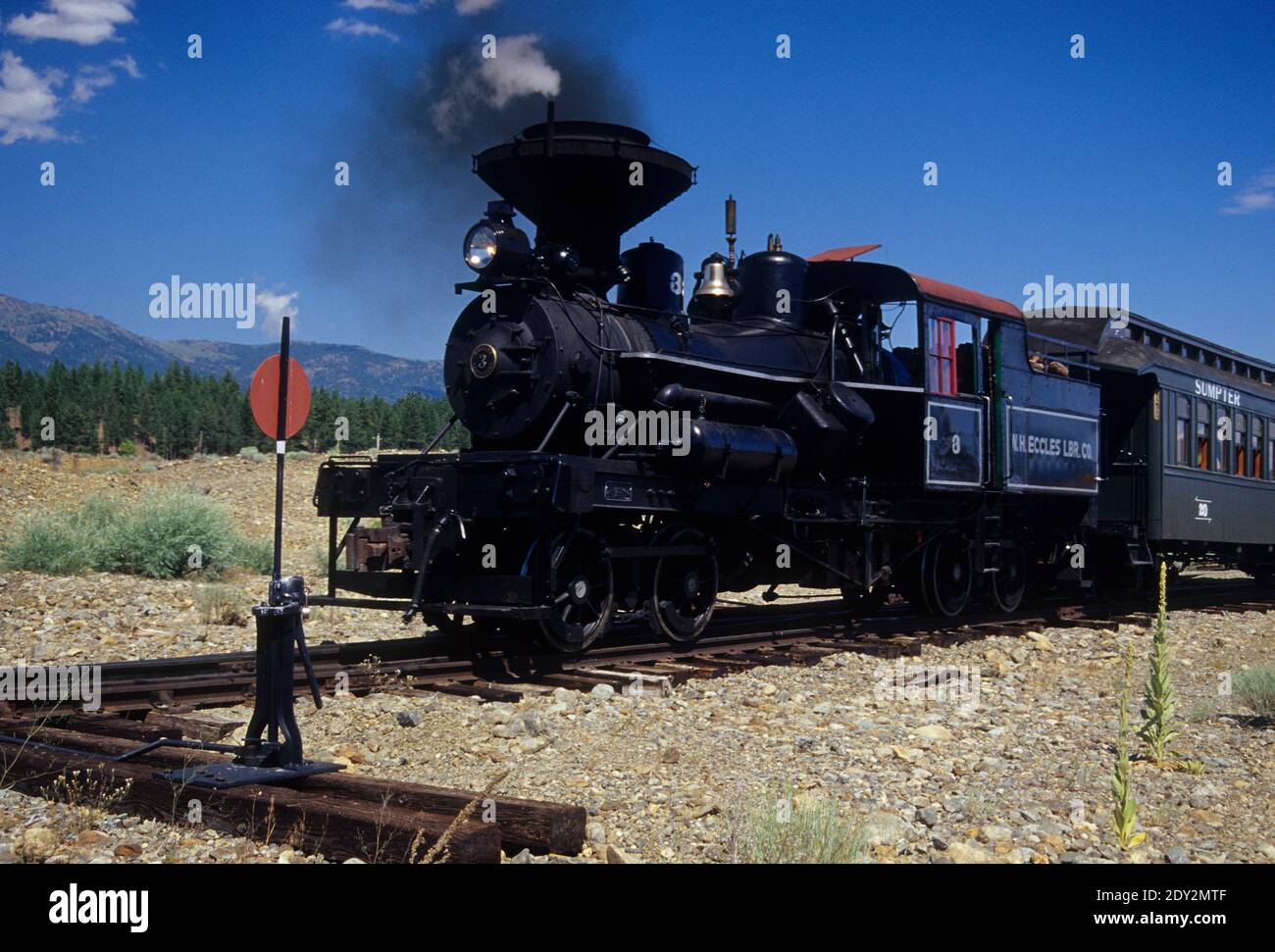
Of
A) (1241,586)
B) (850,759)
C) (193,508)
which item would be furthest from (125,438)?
(850,759)

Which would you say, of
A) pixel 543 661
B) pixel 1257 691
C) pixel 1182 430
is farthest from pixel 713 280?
pixel 1182 430

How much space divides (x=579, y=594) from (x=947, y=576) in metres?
6.01

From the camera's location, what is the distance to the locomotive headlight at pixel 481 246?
29.2 ft

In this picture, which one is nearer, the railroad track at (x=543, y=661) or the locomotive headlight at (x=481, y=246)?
the railroad track at (x=543, y=661)

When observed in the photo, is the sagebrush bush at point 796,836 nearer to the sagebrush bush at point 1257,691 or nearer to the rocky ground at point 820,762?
the rocky ground at point 820,762

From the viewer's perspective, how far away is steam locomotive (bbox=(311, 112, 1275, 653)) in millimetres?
8664

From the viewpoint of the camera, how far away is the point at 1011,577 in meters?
14.0

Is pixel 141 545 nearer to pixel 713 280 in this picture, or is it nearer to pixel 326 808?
pixel 713 280

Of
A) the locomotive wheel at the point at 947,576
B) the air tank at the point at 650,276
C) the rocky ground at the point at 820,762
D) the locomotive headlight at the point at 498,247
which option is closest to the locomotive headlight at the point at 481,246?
the locomotive headlight at the point at 498,247

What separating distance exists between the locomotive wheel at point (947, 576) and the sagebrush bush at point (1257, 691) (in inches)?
180

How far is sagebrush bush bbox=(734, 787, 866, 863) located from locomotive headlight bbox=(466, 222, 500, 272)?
5586mm

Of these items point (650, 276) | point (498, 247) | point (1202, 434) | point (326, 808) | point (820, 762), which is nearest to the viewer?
point (326, 808)
